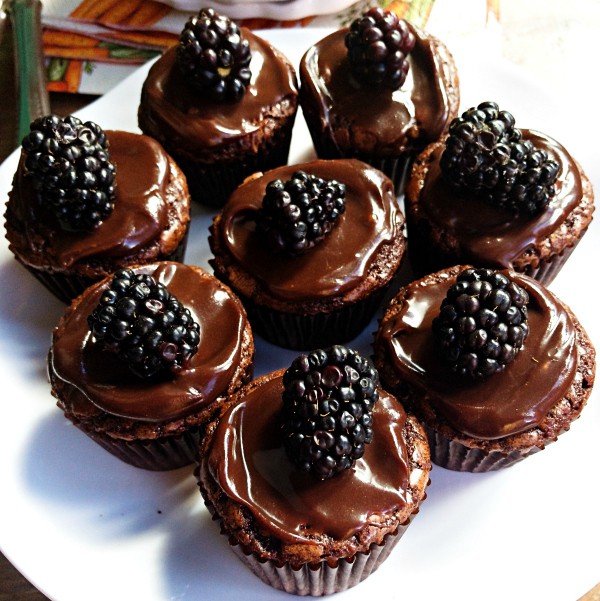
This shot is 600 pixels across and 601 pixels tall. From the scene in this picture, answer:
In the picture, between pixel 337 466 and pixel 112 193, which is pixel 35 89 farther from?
pixel 337 466

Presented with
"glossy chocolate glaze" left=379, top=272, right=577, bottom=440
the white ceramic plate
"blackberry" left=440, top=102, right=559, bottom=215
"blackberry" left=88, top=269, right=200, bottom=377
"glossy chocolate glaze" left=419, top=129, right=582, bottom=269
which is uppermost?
"blackberry" left=440, top=102, right=559, bottom=215

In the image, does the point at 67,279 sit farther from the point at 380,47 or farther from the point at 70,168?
the point at 380,47

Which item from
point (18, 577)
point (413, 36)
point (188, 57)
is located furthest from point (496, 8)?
point (18, 577)

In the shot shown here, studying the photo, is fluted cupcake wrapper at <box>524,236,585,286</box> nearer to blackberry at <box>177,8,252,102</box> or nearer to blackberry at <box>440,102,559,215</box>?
blackberry at <box>440,102,559,215</box>

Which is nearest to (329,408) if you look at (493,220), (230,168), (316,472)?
(316,472)

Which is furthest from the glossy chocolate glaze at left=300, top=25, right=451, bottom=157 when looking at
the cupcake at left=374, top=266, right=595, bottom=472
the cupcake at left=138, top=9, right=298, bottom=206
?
the cupcake at left=374, top=266, right=595, bottom=472

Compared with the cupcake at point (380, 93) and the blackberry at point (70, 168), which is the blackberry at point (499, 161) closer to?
the cupcake at point (380, 93)

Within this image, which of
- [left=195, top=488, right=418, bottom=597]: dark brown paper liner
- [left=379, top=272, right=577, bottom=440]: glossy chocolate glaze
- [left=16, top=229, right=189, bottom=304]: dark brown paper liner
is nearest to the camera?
[left=195, top=488, right=418, bottom=597]: dark brown paper liner
